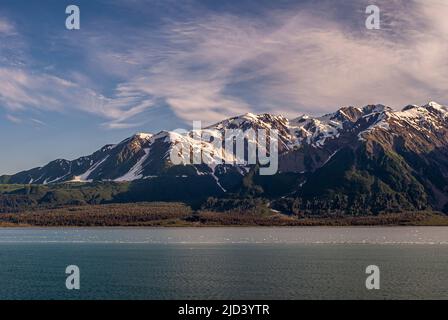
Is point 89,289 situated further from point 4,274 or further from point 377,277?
point 377,277

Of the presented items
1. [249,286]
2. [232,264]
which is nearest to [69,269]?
[232,264]

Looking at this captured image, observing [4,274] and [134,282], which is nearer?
[134,282]

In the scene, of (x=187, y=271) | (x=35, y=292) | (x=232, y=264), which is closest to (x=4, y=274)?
(x=35, y=292)
